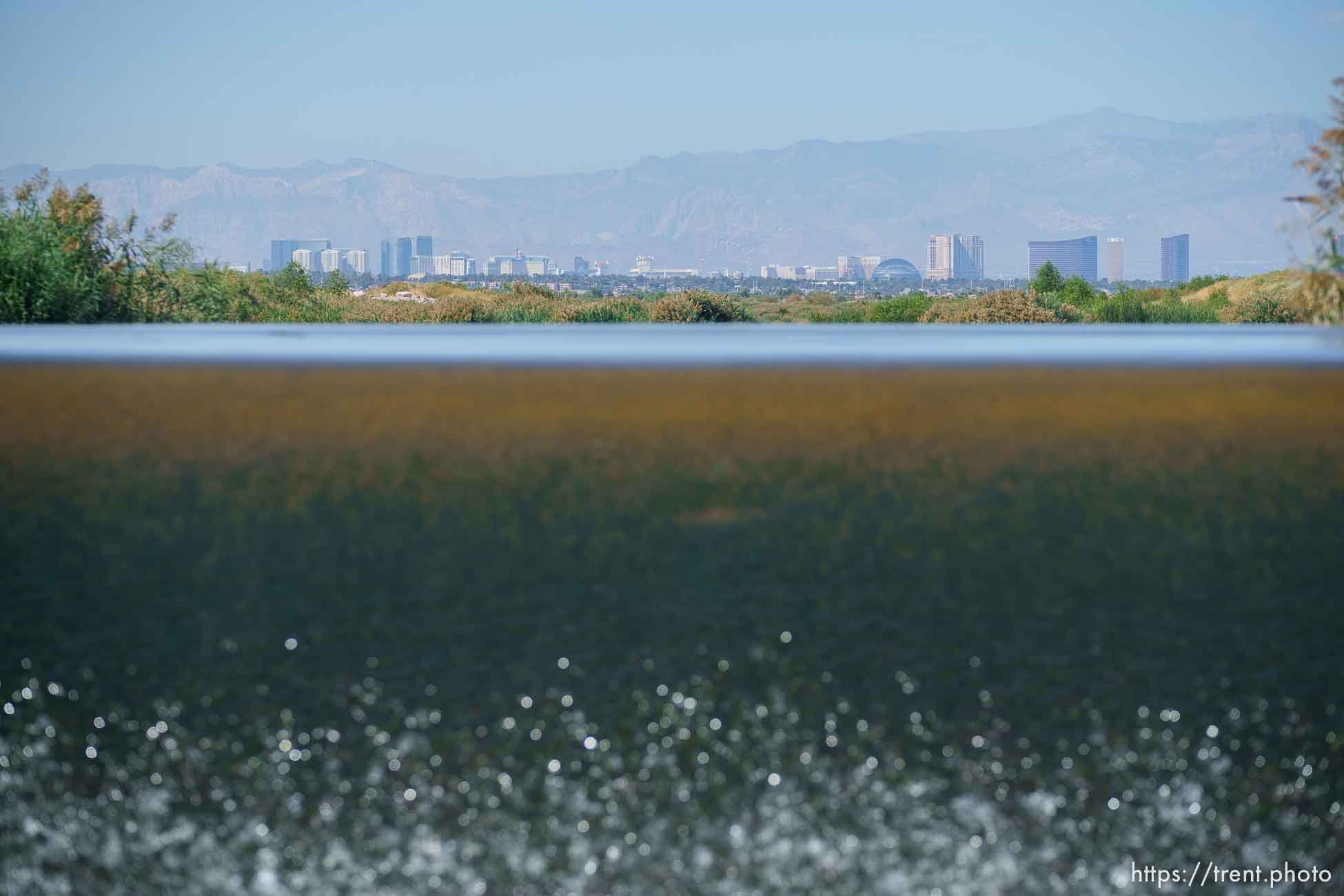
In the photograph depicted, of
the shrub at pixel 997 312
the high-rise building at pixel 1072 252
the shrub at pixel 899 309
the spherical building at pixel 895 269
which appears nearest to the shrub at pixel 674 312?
the shrub at pixel 997 312

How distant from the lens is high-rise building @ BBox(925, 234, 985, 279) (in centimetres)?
5650

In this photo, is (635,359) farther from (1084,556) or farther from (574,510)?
(1084,556)

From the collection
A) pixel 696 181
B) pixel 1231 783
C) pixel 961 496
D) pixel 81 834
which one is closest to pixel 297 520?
pixel 81 834

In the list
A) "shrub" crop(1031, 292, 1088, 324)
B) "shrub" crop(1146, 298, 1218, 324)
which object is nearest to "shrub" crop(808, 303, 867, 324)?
"shrub" crop(1031, 292, 1088, 324)

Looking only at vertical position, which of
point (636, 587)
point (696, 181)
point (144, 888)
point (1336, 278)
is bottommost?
point (144, 888)

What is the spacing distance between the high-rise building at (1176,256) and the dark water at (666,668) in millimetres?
39599

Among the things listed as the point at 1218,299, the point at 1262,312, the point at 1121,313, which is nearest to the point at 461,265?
the point at 1218,299

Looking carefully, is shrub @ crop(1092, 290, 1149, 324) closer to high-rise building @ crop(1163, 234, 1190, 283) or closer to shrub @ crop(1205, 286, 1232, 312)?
shrub @ crop(1205, 286, 1232, 312)

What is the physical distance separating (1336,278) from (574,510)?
286 inches

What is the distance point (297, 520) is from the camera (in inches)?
352

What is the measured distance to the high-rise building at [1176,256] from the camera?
4872cm

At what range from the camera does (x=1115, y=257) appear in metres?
56.3

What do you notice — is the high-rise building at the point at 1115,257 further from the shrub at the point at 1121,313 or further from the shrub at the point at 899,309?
the shrub at the point at 1121,313

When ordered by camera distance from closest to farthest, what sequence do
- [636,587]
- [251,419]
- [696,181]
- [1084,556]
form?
[636,587], [1084,556], [251,419], [696,181]
